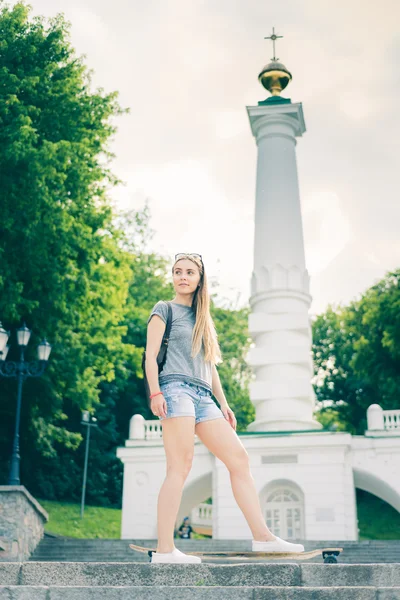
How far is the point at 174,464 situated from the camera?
5.82m

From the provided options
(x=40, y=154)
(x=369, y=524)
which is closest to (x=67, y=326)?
(x=40, y=154)

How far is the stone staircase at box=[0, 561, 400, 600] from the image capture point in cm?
458

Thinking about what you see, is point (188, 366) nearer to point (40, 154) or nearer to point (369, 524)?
point (40, 154)

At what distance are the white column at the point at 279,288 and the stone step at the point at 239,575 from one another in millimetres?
19994

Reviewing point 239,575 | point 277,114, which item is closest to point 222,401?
point 239,575

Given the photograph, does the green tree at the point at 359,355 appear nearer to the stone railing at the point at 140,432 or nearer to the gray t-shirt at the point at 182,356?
the stone railing at the point at 140,432

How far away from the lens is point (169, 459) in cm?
583

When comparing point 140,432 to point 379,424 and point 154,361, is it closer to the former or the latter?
point 379,424

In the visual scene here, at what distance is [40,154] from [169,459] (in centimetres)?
1660

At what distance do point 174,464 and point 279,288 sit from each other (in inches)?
805

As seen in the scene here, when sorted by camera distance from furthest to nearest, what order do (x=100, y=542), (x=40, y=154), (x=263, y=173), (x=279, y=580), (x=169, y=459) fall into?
(x=263, y=173)
(x=40, y=154)
(x=100, y=542)
(x=169, y=459)
(x=279, y=580)

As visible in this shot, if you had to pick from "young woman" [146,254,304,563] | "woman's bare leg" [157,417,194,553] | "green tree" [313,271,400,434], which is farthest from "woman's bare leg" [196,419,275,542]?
"green tree" [313,271,400,434]

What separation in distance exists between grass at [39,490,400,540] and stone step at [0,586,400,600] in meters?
18.3

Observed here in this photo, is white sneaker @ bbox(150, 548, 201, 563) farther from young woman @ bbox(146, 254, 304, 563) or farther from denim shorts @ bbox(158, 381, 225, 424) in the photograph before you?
denim shorts @ bbox(158, 381, 225, 424)
